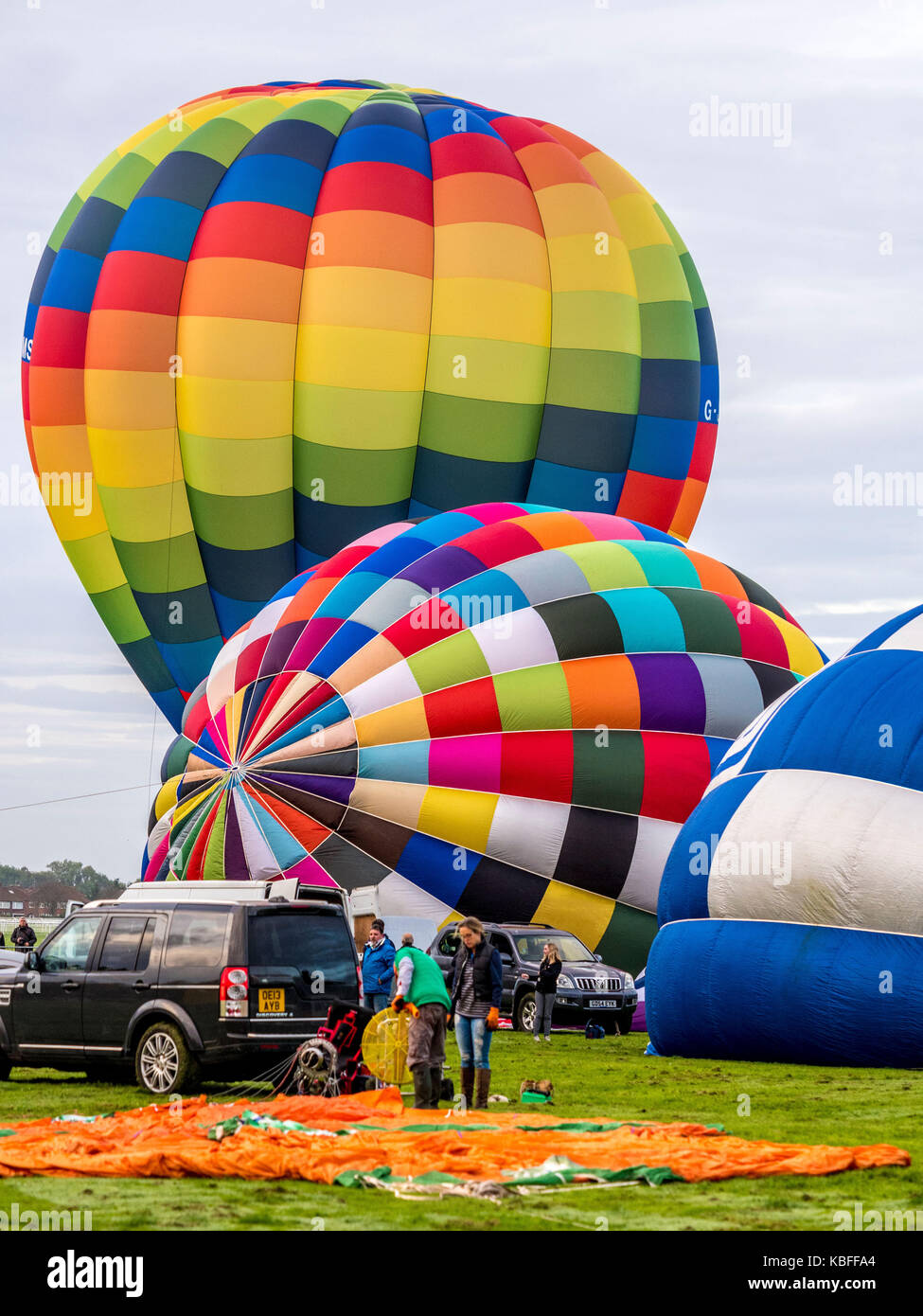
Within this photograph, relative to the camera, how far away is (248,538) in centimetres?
2436

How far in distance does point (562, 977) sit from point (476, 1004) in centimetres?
679

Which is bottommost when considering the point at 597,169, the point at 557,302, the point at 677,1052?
the point at 677,1052

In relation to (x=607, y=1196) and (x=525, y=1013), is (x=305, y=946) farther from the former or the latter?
(x=525, y=1013)

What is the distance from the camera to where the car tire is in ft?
40.5

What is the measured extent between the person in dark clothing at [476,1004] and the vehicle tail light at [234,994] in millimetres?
1502

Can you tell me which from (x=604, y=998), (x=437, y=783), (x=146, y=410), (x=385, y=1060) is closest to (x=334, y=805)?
(x=437, y=783)

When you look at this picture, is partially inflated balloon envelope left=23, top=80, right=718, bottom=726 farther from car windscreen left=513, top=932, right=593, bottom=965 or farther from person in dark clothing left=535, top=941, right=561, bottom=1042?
person in dark clothing left=535, top=941, right=561, bottom=1042

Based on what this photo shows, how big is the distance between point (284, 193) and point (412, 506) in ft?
15.7

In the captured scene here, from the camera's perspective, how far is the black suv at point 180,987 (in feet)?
40.5

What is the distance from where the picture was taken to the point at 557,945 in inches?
742

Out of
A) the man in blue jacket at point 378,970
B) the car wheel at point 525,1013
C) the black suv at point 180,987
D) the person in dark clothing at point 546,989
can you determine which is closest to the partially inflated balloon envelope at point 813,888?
the person in dark clothing at point 546,989

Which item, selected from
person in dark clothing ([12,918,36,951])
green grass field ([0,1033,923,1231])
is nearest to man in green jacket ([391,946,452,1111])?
green grass field ([0,1033,923,1231])
